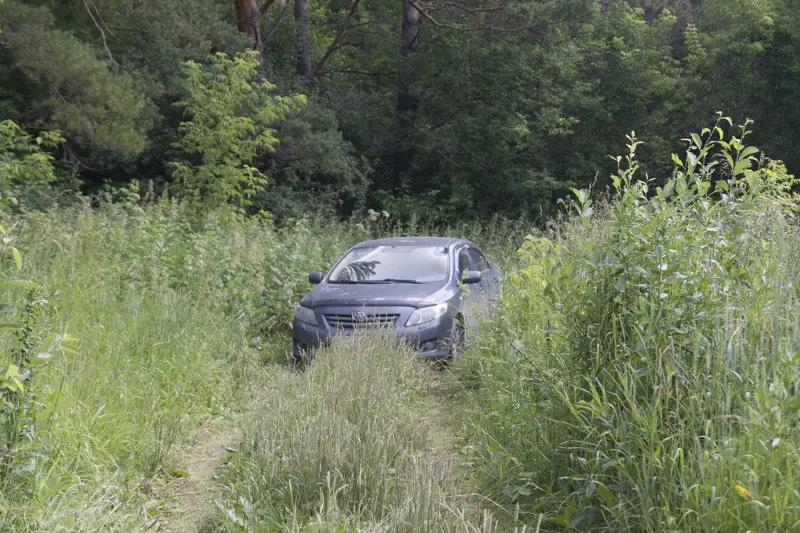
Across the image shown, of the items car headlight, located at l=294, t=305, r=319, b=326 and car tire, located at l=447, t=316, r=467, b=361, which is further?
car headlight, located at l=294, t=305, r=319, b=326

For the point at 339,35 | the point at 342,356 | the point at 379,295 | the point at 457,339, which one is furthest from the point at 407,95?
the point at 342,356

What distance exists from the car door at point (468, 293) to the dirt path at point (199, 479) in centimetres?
279

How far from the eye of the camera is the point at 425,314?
803 centimetres

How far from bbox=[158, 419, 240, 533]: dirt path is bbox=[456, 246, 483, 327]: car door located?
279 centimetres

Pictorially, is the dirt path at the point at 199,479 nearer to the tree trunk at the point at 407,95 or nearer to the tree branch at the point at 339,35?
the tree trunk at the point at 407,95

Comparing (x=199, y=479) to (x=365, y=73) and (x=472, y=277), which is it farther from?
(x=365, y=73)

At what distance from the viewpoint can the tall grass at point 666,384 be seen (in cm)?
296

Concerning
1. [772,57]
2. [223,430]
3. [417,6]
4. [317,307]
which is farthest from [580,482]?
[772,57]

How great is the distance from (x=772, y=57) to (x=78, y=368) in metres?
24.1

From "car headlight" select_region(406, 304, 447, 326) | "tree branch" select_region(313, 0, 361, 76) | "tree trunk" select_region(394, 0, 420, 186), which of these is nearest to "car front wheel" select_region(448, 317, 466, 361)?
"car headlight" select_region(406, 304, 447, 326)

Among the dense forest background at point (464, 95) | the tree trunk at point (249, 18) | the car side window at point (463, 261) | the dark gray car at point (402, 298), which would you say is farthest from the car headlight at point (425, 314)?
the tree trunk at point (249, 18)

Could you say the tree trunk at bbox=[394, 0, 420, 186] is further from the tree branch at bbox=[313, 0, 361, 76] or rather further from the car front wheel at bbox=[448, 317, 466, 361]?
the car front wheel at bbox=[448, 317, 466, 361]

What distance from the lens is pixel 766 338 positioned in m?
3.51

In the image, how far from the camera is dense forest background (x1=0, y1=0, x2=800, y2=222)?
19828 mm
